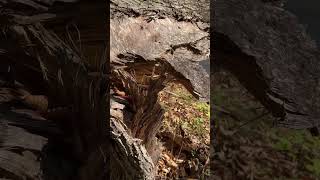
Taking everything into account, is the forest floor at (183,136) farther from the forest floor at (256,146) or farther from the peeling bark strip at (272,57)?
the peeling bark strip at (272,57)

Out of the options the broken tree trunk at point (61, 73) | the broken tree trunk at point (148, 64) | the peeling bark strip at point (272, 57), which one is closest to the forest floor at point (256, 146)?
the peeling bark strip at point (272, 57)

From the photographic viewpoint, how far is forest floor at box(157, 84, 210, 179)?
1.89m

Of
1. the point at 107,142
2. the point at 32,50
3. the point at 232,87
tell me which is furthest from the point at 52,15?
the point at 232,87

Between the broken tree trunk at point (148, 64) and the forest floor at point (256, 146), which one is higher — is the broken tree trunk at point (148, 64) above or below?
above

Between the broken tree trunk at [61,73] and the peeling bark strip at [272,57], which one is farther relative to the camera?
the peeling bark strip at [272,57]

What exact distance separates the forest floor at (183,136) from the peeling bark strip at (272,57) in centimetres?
33

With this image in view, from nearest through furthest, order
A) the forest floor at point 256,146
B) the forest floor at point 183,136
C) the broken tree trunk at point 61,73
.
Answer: the broken tree trunk at point 61,73
the forest floor at point 183,136
the forest floor at point 256,146

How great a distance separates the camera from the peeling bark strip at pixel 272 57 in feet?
6.70

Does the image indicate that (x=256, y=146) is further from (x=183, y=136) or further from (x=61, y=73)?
(x=61, y=73)

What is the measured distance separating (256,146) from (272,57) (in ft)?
1.46

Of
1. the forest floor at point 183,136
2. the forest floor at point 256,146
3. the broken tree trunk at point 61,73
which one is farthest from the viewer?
the forest floor at point 256,146

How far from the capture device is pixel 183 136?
196 centimetres

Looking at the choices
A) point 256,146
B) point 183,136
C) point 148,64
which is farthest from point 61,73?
point 256,146

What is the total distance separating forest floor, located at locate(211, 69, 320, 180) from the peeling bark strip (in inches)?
2.4
